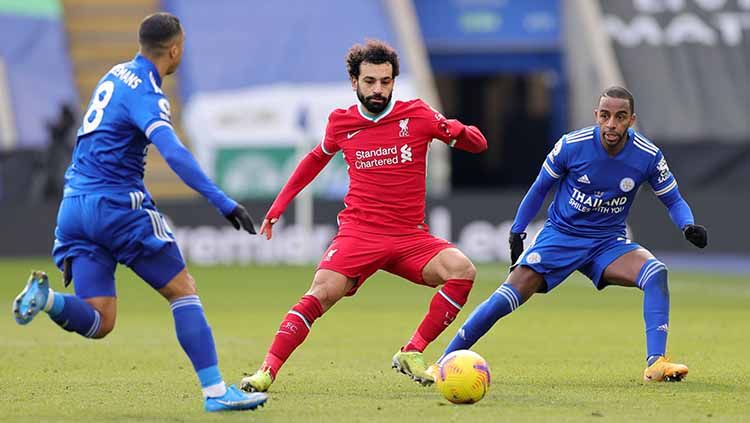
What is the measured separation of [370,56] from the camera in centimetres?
876

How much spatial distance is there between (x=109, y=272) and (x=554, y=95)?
23.8 metres

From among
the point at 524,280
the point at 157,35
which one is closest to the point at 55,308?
the point at 157,35

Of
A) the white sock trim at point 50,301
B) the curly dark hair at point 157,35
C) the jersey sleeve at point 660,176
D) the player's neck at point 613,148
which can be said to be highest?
the curly dark hair at point 157,35

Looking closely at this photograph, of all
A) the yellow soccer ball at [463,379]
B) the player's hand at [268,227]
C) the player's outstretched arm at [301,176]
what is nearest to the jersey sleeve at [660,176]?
the yellow soccer ball at [463,379]

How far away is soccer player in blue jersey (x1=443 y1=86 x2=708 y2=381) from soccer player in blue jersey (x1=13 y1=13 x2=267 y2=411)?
217 centimetres

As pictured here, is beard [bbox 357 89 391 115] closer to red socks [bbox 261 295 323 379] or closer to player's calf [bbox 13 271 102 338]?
red socks [bbox 261 295 323 379]

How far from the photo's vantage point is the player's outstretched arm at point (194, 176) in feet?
23.4

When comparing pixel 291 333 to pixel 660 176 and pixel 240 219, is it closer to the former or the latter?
pixel 240 219

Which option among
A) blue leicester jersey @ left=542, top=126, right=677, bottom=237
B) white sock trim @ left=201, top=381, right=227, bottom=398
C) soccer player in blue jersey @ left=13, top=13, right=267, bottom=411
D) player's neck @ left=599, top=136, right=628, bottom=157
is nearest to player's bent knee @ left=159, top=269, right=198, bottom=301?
soccer player in blue jersey @ left=13, top=13, right=267, bottom=411

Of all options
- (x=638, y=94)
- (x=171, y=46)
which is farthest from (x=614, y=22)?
(x=171, y=46)

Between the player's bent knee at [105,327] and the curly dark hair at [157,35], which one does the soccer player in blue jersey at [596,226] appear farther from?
the curly dark hair at [157,35]

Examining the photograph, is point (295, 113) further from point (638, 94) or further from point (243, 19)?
point (638, 94)

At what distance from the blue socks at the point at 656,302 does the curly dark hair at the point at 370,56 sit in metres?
2.03

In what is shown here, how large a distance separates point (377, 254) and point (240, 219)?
191 centimetres
